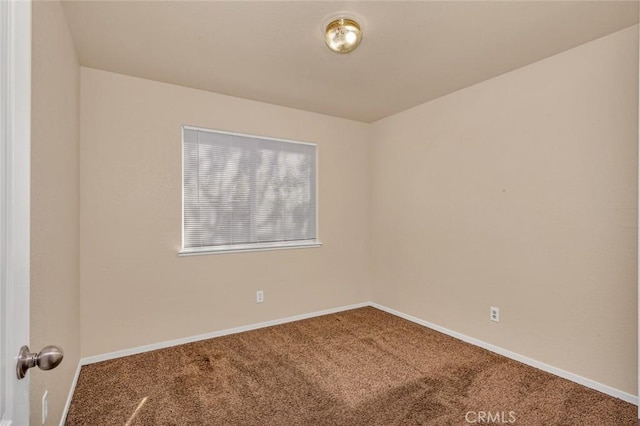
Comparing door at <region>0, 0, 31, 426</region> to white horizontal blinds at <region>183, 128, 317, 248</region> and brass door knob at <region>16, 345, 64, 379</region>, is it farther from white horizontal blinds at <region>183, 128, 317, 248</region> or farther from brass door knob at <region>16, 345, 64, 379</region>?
white horizontal blinds at <region>183, 128, 317, 248</region>

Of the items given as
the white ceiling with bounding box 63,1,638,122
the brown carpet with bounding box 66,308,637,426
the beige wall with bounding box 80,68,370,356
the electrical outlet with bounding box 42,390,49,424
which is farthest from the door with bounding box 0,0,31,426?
the beige wall with bounding box 80,68,370,356

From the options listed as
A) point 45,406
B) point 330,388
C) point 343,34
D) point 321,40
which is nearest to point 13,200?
point 45,406

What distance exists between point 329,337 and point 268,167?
189cm

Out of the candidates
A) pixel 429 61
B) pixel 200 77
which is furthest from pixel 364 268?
pixel 200 77

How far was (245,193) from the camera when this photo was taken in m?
3.52

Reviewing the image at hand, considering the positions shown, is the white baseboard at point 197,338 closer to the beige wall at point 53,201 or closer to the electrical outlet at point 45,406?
the beige wall at point 53,201

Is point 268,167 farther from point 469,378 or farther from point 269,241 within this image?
point 469,378

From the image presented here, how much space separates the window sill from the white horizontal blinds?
0.05 meters

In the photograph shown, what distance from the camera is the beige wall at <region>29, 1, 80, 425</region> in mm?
1406

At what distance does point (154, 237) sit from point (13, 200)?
2441 mm

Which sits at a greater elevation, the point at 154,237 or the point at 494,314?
the point at 154,237

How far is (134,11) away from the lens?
200cm

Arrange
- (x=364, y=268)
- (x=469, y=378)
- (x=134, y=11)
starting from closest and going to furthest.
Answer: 1. (x=134, y=11)
2. (x=469, y=378)
3. (x=364, y=268)

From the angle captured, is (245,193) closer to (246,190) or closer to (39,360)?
(246,190)
